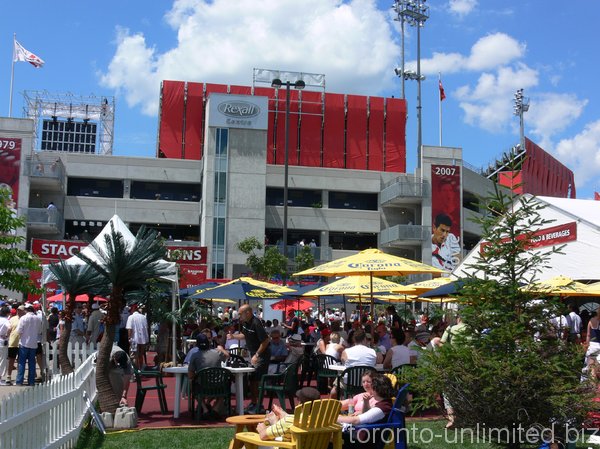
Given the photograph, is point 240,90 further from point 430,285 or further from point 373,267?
point 373,267

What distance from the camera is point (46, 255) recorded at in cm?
2683

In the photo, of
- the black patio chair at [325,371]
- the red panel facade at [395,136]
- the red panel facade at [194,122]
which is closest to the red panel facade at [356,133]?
the red panel facade at [395,136]

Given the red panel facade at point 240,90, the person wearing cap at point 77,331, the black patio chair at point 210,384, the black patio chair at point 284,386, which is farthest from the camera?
the red panel facade at point 240,90

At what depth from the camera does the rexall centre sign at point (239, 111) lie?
47.4m

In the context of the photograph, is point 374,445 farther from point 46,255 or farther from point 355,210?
point 355,210

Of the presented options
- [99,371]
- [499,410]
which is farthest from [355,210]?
[499,410]

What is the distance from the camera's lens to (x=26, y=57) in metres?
46.4

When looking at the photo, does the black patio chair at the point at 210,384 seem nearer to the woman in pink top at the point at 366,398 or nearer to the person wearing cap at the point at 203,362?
the person wearing cap at the point at 203,362

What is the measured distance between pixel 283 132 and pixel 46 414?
46.8 metres

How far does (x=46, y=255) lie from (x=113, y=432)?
62.3ft

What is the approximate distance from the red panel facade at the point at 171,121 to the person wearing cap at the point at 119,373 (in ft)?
140

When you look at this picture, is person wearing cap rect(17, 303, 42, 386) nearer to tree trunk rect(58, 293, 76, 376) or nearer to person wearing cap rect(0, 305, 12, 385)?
person wearing cap rect(0, 305, 12, 385)

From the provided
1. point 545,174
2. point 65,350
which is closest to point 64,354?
point 65,350

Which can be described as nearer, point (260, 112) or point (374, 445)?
point (374, 445)
